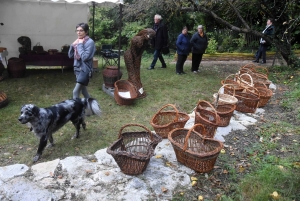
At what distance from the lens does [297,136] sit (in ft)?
15.5

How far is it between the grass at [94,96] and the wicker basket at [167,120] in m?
0.48

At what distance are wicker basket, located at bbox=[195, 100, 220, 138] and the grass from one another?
1.06 m

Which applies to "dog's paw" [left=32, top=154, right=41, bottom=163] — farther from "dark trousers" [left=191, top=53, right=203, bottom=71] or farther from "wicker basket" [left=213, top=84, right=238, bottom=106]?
"dark trousers" [left=191, top=53, right=203, bottom=71]

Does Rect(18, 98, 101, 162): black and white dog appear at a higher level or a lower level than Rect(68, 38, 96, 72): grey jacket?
lower

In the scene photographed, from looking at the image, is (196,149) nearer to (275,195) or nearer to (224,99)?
(275,195)

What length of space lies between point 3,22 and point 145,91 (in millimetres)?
5573

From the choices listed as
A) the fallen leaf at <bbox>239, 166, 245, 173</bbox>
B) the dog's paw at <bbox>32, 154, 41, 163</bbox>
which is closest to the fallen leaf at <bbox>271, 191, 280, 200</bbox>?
the fallen leaf at <bbox>239, 166, 245, 173</bbox>

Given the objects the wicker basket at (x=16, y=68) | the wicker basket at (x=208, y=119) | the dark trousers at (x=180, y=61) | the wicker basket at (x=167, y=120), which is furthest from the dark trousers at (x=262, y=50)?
the wicker basket at (x=16, y=68)

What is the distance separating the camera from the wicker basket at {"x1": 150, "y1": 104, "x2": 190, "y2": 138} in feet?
14.5

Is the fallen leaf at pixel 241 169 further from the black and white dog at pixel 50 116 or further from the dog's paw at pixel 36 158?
the dog's paw at pixel 36 158

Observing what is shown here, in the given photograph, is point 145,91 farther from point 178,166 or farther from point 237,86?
point 178,166

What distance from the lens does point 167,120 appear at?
16.2 ft

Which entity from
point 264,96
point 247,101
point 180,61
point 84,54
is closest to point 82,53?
point 84,54

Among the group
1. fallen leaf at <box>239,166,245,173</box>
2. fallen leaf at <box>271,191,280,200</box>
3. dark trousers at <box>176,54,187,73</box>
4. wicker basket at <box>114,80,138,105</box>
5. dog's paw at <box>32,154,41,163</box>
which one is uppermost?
dark trousers at <box>176,54,187,73</box>
